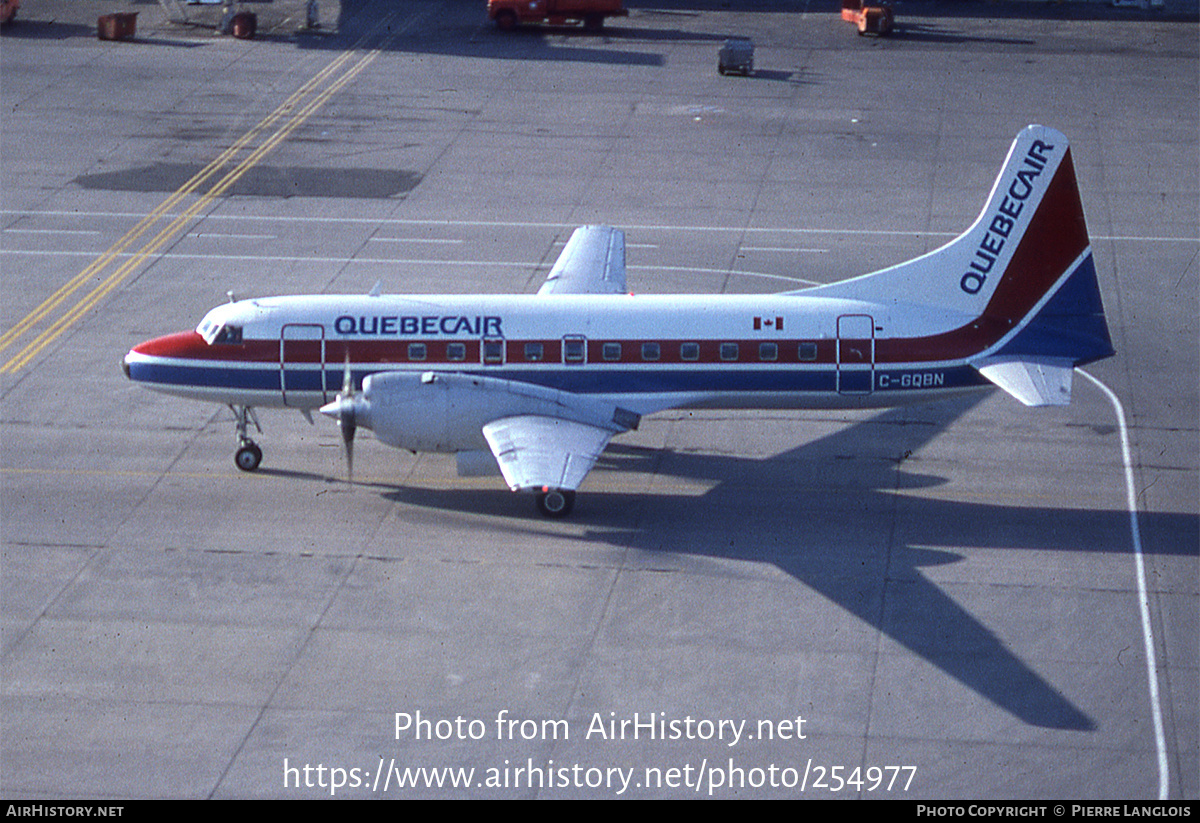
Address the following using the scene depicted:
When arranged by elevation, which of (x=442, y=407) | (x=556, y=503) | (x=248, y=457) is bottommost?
(x=248, y=457)

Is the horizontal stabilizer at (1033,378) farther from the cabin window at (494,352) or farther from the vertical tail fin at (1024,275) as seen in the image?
the cabin window at (494,352)

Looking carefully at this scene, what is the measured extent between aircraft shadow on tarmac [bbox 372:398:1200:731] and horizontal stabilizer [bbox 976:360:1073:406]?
8.84 feet

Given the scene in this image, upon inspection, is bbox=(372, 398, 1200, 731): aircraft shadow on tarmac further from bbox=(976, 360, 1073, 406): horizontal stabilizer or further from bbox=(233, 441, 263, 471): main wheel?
bbox=(233, 441, 263, 471): main wheel

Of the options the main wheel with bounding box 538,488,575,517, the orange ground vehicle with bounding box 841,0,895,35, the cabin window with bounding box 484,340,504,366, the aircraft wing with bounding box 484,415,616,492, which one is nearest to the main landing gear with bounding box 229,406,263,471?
the cabin window with bounding box 484,340,504,366

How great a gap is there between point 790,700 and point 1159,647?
6.90 meters

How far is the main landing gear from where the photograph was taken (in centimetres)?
3319

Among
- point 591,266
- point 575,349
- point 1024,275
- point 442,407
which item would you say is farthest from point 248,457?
point 1024,275

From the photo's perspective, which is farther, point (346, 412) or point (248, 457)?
point (248, 457)

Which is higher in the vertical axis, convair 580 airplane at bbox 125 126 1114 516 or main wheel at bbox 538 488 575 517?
convair 580 airplane at bbox 125 126 1114 516

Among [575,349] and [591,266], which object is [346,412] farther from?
[591,266]

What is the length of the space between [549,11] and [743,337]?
45.3 m

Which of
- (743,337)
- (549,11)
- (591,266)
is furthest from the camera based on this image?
(549,11)

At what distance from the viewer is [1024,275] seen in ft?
107
